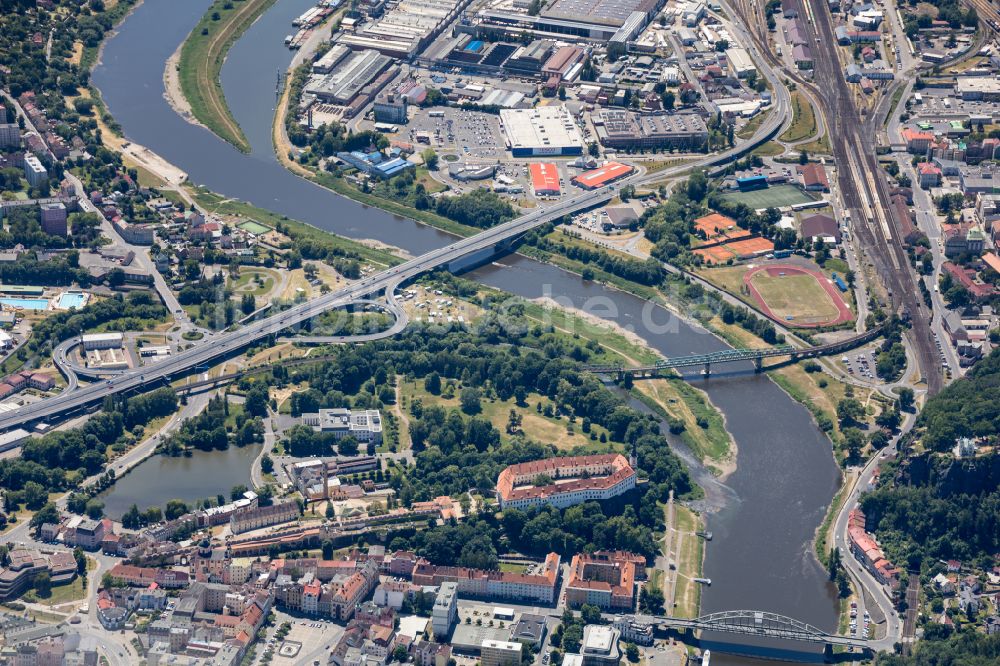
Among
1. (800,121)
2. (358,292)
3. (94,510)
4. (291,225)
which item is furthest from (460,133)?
(94,510)

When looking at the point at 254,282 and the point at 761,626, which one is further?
the point at 254,282

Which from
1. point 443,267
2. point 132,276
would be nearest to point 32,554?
point 132,276

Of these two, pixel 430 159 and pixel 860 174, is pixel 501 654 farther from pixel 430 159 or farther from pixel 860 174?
pixel 860 174

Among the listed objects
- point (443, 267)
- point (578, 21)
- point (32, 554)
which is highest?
point (578, 21)

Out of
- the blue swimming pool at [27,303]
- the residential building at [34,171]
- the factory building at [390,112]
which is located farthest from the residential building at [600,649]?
the factory building at [390,112]

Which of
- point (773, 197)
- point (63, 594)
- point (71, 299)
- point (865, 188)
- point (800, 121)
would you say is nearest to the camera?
point (63, 594)

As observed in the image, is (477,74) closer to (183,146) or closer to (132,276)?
→ (183,146)
